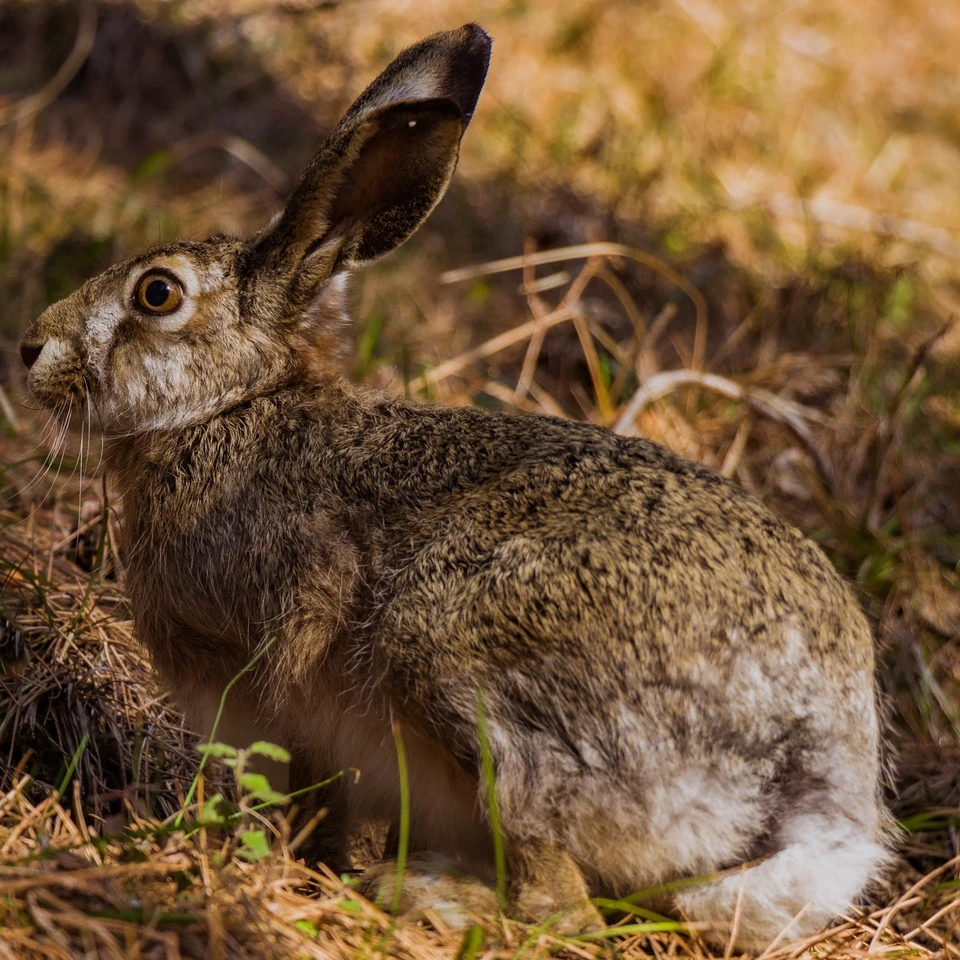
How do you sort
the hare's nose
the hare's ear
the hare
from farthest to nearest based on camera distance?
the hare's nose → the hare's ear → the hare

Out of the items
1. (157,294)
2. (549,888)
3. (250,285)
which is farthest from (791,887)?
(157,294)

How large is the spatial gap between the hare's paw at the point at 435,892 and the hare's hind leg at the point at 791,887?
1.66 feet

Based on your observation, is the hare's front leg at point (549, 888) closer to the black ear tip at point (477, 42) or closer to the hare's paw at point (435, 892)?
Result: the hare's paw at point (435, 892)

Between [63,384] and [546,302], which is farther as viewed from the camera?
[546,302]

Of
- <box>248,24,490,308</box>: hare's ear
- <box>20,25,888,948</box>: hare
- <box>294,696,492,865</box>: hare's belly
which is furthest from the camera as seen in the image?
<box>248,24,490,308</box>: hare's ear

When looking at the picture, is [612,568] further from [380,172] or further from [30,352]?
[30,352]

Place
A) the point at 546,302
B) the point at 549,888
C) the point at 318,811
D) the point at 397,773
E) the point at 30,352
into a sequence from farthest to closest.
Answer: the point at 546,302 → the point at 30,352 → the point at 318,811 → the point at 397,773 → the point at 549,888

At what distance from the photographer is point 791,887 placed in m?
3.07

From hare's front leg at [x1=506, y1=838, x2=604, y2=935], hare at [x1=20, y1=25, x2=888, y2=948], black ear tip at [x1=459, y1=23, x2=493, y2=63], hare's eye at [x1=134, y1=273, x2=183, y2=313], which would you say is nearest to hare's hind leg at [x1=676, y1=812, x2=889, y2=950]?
hare at [x1=20, y1=25, x2=888, y2=948]

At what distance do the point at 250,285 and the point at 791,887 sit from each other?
2243 millimetres

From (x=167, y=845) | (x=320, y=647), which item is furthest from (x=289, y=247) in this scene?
(x=167, y=845)

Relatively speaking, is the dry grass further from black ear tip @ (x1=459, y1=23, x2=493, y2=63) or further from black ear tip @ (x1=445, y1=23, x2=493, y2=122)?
black ear tip @ (x1=459, y1=23, x2=493, y2=63)

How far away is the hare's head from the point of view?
3588mm

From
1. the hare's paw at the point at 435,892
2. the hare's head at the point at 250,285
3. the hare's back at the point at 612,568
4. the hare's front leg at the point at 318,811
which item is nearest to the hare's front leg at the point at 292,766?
the hare's front leg at the point at 318,811
